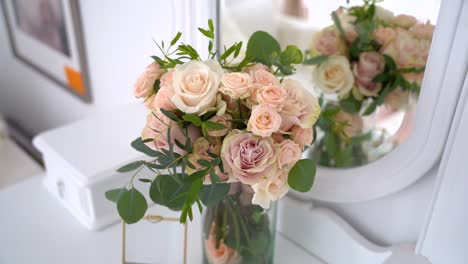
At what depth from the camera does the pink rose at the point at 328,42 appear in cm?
88

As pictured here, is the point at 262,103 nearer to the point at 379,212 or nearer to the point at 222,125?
the point at 222,125

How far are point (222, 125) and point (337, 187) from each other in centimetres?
36

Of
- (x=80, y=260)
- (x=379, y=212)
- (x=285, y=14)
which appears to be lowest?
(x=80, y=260)

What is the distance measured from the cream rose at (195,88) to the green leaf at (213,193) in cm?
15

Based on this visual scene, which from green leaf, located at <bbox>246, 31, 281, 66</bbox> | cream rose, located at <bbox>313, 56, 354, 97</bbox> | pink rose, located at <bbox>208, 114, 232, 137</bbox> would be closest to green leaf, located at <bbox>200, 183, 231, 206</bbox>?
pink rose, located at <bbox>208, 114, 232, 137</bbox>

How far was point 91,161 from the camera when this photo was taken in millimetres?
945

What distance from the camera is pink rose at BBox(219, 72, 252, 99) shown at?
57 cm

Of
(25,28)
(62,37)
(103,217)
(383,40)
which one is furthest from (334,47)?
(25,28)

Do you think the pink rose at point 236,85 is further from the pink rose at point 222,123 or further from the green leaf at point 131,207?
the green leaf at point 131,207

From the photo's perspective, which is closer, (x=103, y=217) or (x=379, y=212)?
(x=379, y=212)

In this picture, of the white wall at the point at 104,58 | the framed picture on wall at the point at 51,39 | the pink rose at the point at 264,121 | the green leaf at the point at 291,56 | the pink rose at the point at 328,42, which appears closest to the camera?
the pink rose at the point at 264,121

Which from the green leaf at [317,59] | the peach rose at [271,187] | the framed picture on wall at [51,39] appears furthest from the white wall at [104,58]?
the peach rose at [271,187]

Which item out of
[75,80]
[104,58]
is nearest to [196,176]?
[104,58]

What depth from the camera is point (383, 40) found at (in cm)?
84
